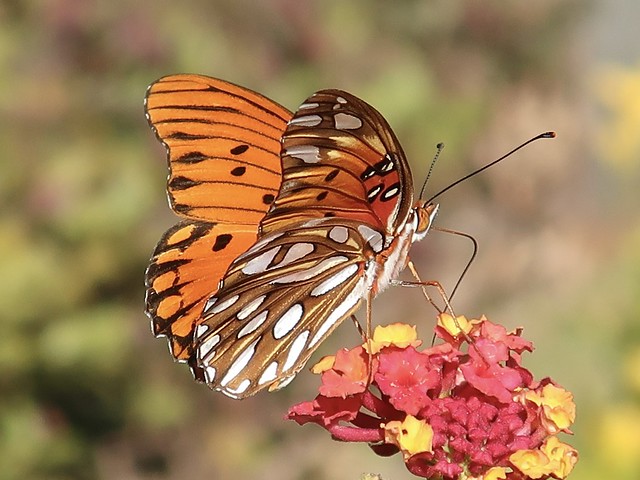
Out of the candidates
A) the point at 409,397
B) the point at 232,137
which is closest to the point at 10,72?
the point at 232,137

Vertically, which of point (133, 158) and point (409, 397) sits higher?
point (133, 158)

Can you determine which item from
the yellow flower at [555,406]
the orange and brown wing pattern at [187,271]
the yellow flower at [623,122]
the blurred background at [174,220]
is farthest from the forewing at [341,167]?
the yellow flower at [623,122]

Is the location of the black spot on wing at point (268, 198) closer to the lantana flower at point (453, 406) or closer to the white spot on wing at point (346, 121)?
the white spot on wing at point (346, 121)

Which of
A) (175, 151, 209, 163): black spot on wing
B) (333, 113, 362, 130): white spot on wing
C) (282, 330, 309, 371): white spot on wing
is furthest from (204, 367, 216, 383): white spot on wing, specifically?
(333, 113, 362, 130): white spot on wing

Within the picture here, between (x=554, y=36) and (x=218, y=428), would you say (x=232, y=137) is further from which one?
(x=554, y=36)

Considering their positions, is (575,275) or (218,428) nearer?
(218,428)

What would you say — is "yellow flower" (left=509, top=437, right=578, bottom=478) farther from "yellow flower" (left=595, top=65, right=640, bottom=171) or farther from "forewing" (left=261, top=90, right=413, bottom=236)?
"yellow flower" (left=595, top=65, right=640, bottom=171)
